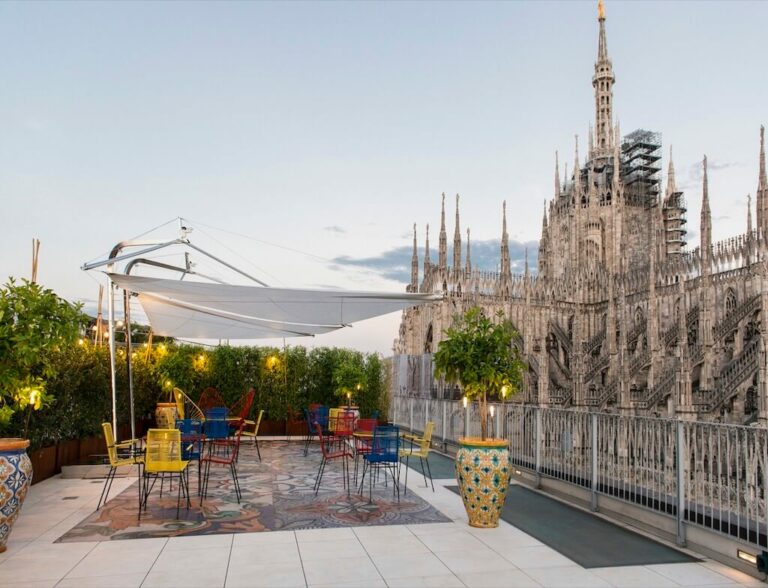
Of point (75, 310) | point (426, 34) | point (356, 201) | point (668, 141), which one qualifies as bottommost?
point (75, 310)

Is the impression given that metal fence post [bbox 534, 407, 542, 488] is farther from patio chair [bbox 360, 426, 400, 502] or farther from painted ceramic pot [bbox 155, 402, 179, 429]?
painted ceramic pot [bbox 155, 402, 179, 429]

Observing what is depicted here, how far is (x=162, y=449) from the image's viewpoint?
630 centimetres

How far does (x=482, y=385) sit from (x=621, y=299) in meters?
26.6

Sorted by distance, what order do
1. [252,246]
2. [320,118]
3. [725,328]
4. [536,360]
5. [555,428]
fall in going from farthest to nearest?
[536,360] < [725,328] < [252,246] < [320,118] < [555,428]

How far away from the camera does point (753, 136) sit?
25.8 metres

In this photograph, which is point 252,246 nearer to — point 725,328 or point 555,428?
point 555,428

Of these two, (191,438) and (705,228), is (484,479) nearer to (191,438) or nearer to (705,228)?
(191,438)

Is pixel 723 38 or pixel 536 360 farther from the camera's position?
pixel 536 360

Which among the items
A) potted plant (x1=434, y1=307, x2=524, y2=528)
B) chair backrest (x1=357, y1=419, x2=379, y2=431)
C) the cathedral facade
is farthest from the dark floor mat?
the cathedral facade

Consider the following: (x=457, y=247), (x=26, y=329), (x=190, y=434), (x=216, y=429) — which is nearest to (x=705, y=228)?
(x=457, y=247)

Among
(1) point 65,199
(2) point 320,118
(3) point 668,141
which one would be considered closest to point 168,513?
(1) point 65,199

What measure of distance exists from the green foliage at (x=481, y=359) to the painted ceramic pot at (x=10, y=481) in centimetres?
438

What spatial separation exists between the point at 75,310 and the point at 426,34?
11.3 m

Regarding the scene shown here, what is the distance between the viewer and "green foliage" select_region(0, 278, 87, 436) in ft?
16.7
